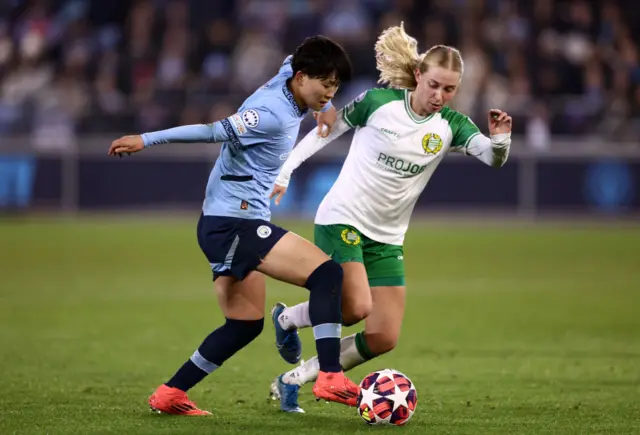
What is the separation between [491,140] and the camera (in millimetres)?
6395

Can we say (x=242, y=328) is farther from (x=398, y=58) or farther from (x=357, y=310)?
(x=398, y=58)

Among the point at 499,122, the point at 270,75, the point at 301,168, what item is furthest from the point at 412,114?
the point at 270,75

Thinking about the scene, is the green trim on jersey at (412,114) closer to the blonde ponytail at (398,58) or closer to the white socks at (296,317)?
the blonde ponytail at (398,58)

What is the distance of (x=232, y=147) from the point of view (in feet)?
19.9

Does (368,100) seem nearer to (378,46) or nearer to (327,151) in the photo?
(378,46)

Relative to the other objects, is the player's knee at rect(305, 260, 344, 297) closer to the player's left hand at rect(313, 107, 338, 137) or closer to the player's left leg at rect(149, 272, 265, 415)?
the player's left leg at rect(149, 272, 265, 415)

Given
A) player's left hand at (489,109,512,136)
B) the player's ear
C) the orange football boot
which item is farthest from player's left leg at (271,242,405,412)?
the player's ear

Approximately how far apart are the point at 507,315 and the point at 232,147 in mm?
5817

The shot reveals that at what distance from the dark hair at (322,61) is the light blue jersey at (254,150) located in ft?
0.44

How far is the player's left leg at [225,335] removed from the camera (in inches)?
245

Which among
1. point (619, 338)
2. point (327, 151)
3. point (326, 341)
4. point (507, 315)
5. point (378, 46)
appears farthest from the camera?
point (327, 151)

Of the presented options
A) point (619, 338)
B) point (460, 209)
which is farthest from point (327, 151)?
point (619, 338)

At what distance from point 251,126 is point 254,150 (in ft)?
0.63

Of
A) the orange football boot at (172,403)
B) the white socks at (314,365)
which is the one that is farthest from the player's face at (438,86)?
the orange football boot at (172,403)
